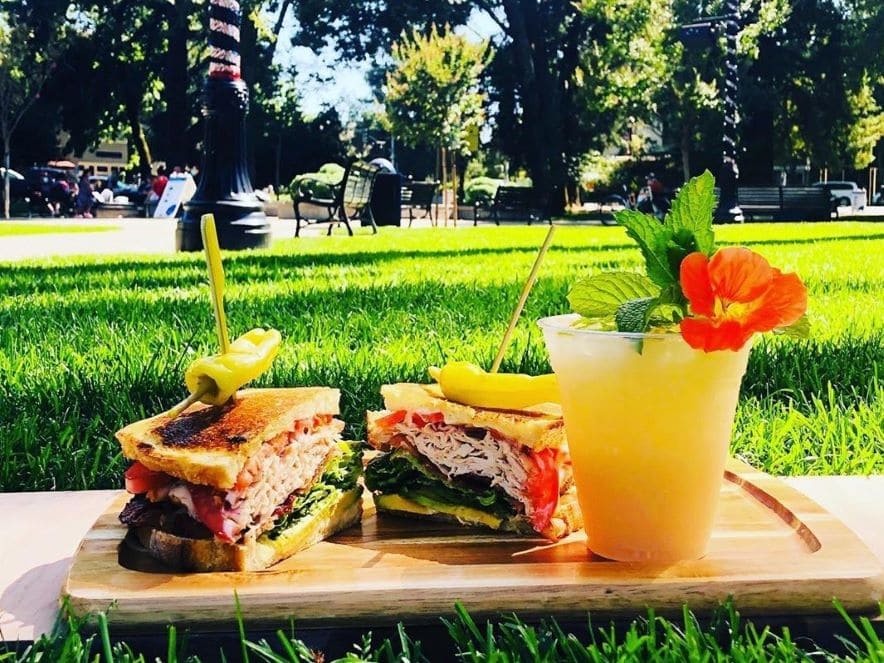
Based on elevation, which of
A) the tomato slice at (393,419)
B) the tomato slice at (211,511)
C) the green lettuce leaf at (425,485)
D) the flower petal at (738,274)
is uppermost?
the flower petal at (738,274)

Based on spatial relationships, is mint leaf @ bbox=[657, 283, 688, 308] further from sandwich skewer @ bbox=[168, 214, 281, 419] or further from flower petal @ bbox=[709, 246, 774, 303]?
sandwich skewer @ bbox=[168, 214, 281, 419]

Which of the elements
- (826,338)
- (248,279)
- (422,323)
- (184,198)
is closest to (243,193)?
(248,279)

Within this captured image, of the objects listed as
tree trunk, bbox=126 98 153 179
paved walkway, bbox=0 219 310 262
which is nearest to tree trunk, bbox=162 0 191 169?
tree trunk, bbox=126 98 153 179

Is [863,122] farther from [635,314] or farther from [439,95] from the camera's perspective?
[635,314]

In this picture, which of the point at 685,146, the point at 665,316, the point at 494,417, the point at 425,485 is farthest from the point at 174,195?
the point at 665,316

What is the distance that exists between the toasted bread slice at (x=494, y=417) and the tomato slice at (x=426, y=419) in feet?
0.04

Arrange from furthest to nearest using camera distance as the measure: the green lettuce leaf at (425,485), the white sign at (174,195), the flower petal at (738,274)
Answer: the white sign at (174,195), the green lettuce leaf at (425,485), the flower petal at (738,274)

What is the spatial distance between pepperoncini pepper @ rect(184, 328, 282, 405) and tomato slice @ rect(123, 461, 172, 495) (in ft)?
0.49

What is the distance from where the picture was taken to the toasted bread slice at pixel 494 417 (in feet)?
5.66

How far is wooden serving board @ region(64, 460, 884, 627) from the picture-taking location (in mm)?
1405

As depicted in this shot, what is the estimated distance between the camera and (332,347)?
4180 mm

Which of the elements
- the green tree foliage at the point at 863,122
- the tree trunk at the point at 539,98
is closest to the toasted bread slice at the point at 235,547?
the tree trunk at the point at 539,98

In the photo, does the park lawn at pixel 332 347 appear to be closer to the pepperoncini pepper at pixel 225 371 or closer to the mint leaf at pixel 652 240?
the pepperoncini pepper at pixel 225 371

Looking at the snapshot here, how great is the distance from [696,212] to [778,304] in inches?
7.8
